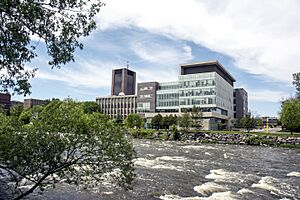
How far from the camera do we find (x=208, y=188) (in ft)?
59.1

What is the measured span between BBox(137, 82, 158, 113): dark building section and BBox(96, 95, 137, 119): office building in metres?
24.3

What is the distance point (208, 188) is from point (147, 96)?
10911 centimetres

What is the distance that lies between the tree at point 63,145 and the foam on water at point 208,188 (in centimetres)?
727

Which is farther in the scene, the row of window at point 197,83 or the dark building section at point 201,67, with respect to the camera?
the dark building section at point 201,67

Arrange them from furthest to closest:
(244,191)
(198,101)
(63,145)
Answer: (198,101)
(244,191)
(63,145)

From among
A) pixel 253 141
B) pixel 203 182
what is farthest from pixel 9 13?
pixel 253 141

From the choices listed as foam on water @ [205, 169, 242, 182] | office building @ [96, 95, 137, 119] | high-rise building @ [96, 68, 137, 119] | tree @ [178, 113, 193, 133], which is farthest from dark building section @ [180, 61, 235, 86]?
foam on water @ [205, 169, 242, 182]

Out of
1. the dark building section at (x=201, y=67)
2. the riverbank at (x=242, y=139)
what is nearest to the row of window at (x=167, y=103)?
the dark building section at (x=201, y=67)

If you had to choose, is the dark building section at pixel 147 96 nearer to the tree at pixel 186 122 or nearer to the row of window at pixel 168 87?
the row of window at pixel 168 87

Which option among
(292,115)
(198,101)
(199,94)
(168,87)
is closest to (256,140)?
(292,115)

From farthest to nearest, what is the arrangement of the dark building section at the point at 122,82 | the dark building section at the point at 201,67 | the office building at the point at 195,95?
the dark building section at the point at 122,82 → the dark building section at the point at 201,67 → the office building at the point at 195,95

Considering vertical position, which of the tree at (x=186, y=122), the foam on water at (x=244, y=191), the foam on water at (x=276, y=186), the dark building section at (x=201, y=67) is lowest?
the foam on water at (x=276, y=186)

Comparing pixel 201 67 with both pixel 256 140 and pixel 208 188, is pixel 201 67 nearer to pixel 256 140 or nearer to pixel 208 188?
pixel 256 140

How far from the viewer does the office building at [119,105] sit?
15488 cm
